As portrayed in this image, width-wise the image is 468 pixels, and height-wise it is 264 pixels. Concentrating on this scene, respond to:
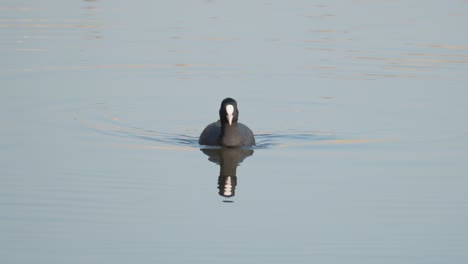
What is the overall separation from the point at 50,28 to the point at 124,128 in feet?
28.7

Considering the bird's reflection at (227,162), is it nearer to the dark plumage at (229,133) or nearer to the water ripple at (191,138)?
the dark plumage at (229,133)

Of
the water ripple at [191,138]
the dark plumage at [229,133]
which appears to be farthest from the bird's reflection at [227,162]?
the water ripple at [191,138]

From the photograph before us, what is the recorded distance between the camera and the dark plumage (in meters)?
14.0

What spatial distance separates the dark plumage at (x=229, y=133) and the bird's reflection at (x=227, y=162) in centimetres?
10

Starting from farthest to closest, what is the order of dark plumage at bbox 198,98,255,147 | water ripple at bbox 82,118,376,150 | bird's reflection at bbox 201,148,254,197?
water ripple at bbox 82,118,376,150
dark plumage at bbox 198,98,255,147
bird's reflection at bbox 201,148,254,197

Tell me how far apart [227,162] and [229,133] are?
78 cm

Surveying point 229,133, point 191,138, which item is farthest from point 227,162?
point 191,138

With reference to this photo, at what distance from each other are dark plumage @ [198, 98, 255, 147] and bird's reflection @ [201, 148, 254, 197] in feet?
0.32

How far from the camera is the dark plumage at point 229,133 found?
13953mm

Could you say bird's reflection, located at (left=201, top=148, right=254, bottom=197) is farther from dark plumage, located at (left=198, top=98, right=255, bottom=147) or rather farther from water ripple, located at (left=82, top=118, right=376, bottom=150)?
water ripple, located at (left=82, top=118, right=376, bottom=150)

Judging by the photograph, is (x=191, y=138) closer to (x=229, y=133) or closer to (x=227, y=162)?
(x=229, y=133)

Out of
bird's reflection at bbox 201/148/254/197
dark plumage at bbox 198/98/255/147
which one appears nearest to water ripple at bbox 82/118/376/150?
dark plumage at bbox 198/98/255/147

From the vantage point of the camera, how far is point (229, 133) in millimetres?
14023

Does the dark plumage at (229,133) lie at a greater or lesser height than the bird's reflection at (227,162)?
greater
